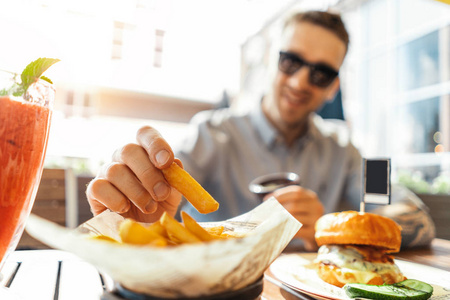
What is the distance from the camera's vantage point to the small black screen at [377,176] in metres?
0.78

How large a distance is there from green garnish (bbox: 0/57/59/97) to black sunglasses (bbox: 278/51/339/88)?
176cm

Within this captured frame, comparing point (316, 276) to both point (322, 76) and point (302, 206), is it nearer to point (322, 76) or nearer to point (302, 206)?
point (302, 206)

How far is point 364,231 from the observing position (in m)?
0.76

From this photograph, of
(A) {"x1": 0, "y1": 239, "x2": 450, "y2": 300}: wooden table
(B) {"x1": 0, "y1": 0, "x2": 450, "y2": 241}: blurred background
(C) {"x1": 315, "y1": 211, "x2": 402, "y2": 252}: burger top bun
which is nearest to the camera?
(A) {"x1": 0, "y1": 239, "x2": 450, "y2": 300}: wooden table

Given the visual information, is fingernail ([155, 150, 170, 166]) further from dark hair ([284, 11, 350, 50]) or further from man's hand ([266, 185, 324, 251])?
dark hair ([284, 11, 350, 50])

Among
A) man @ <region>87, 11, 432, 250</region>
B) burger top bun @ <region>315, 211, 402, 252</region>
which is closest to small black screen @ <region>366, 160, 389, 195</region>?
burger top bun @ <region>315, 211, 402, 252</region>

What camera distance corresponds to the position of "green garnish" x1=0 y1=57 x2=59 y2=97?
0.46m

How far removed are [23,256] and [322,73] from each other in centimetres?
182

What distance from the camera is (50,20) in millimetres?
6277

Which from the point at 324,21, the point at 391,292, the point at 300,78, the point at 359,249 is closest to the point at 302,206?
the point at 359,249

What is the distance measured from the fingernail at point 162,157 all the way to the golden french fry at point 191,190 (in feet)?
0.07

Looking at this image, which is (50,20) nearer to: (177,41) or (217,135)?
(177,41)

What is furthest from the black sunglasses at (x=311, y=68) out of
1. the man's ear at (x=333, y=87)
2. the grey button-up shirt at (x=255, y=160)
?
the grey button-up shirt at (x=255, y=160)

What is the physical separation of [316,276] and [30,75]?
680 millimetres
